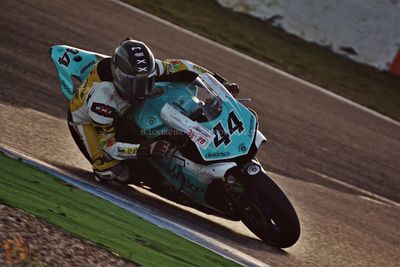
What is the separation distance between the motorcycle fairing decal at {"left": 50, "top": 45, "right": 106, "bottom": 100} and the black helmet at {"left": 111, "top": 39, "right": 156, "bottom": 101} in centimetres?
88

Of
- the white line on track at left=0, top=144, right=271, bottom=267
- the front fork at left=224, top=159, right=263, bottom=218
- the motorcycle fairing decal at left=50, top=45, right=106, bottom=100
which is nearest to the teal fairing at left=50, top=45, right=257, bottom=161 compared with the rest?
the front fork at left=224, top=159, right=263, bottom=218

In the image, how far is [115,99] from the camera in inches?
268

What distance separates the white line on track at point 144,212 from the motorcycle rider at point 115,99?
0.94ft

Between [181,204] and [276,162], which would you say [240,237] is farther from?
[276,162]

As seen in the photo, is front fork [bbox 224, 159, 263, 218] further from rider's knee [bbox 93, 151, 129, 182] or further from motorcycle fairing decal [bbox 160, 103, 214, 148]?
rider's knee [bbox 93, 151, 129, 182]

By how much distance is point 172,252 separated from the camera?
17.1 feet

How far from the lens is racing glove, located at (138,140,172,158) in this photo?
21.1 ft

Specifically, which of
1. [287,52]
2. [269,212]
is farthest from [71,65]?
[287,52]

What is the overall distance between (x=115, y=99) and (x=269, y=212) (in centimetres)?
152

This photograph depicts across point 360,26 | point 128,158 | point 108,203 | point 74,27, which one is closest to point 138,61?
point 128,158

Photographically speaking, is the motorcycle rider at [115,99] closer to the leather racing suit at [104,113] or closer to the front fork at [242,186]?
the leather racing suit at [104,113]

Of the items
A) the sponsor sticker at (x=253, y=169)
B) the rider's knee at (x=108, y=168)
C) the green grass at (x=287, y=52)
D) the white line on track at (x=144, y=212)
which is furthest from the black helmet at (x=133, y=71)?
the green grass at (x=287, y=52)

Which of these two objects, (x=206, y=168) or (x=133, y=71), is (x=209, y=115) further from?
(x=133, y=71)

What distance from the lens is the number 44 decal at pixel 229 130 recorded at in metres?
6.45
